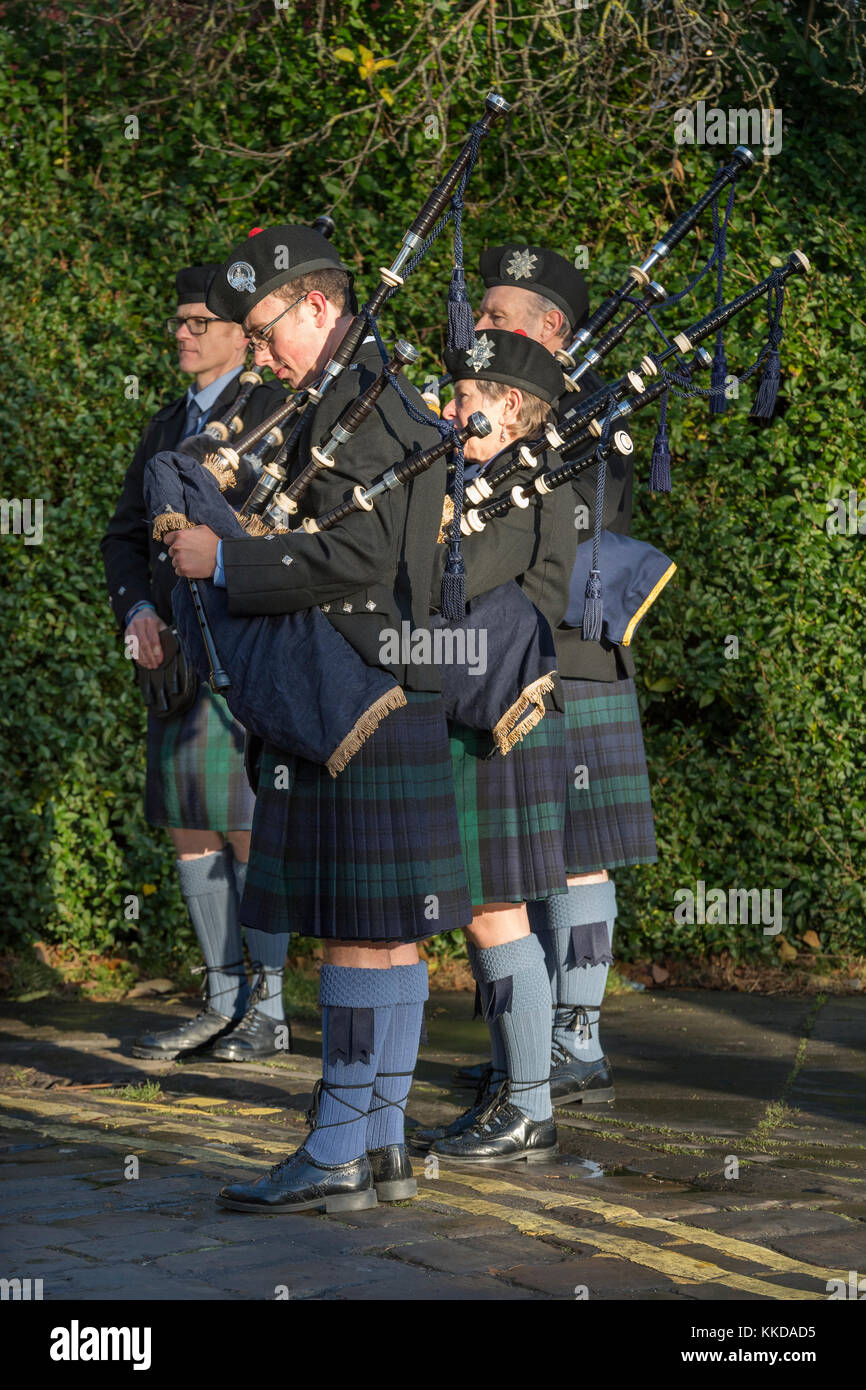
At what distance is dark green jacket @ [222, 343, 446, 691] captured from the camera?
3.37 meters

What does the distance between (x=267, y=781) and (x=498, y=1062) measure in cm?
102

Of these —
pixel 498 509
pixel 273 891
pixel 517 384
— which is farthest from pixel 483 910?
pixel 517 384

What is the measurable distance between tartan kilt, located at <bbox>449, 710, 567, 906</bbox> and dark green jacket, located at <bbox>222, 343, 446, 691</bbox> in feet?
1.82

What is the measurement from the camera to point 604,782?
488 centimetres

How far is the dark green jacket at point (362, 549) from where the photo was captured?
3.37 m

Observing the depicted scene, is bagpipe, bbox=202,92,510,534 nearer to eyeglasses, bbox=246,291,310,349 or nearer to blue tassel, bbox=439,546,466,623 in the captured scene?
eyeglasses, bbox=246,291,310,349

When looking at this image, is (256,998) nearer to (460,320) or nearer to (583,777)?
(583,777)

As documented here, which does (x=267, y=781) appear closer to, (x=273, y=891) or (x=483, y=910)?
(x=273, y=891)

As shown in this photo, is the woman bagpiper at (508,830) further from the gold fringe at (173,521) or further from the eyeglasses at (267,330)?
the gold fringe at (173,521)

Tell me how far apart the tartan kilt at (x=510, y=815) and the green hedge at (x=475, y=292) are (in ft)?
7.72

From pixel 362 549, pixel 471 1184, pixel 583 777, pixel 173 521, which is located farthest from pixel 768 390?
pixel 471 1184

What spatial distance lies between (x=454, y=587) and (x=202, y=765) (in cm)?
183

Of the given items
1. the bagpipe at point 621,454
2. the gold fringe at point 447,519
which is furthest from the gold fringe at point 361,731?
the bagpipe at point 621,454

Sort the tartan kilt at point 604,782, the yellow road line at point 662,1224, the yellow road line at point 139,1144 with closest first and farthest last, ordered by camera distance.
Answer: the yellow road line at point 662,1224 < the yellow road line at point 139,1144 < the tartan kilt at point 604,782
